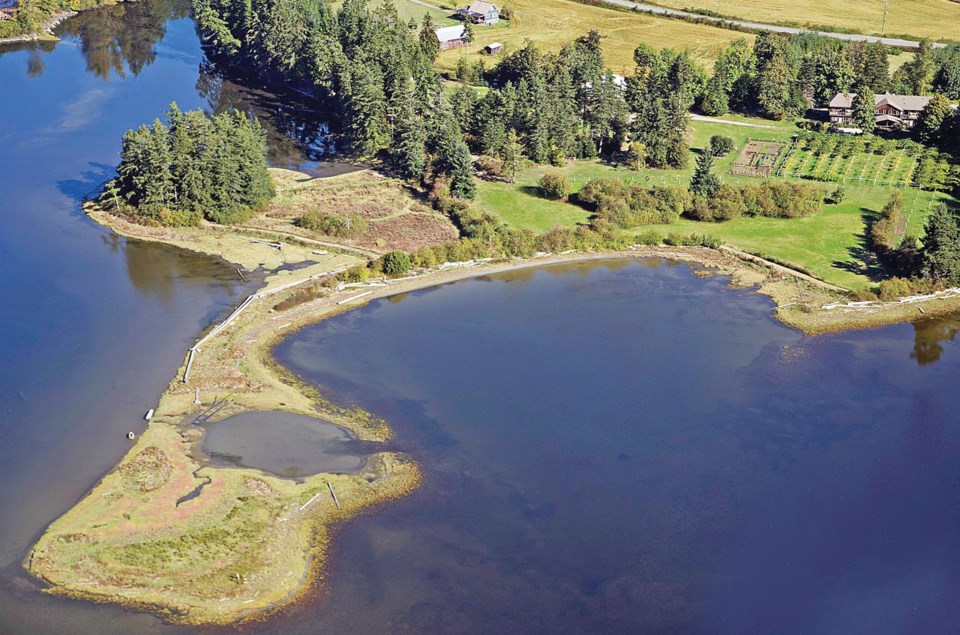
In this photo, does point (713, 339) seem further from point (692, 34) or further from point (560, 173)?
point (692, 34)

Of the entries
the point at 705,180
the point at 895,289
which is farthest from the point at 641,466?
the point at 705,180

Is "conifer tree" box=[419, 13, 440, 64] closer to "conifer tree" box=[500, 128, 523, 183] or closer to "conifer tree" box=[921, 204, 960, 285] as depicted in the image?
"conifer tree" box=[500, 128, 523, 183]

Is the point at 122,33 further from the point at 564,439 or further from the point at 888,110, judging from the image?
the point at 564,439

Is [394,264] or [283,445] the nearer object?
[283,445]

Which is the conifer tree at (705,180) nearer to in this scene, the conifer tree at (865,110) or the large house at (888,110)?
the conifer tree at (865,110)

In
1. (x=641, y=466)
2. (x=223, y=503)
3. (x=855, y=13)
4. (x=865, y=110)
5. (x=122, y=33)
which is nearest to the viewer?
(x=223, y=503)

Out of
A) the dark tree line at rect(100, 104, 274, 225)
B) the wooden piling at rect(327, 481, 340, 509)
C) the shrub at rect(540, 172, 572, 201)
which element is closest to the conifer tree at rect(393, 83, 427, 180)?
the shrub at rect(540, 172, 572, 201)
